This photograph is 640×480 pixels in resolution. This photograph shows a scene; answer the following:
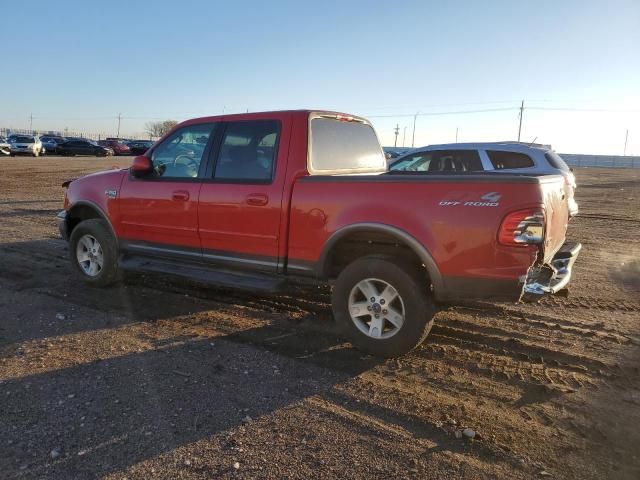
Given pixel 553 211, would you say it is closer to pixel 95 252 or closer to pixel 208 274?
pixel 208 274

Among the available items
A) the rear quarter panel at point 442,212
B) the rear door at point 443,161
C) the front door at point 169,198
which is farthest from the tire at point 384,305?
the rear door at point 443,161

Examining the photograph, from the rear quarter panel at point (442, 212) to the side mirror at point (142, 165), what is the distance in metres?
Answer: 2.17

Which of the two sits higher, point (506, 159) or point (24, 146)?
point (24, 146)

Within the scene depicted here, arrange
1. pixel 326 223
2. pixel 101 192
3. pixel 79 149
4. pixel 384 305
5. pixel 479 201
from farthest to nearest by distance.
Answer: pixel 79 149 < pixel 101 192 < pixel 326 223 < pixel 384 305 < pixel 479 201

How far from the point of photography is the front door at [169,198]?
210 inches

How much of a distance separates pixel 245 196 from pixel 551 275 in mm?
2797

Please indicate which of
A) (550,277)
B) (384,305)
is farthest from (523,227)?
(384,305)

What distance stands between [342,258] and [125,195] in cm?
284

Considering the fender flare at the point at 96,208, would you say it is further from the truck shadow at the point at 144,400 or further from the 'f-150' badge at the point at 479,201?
the 'f-150' badge at the point at 479,201

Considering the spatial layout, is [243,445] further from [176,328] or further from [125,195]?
[125,195]

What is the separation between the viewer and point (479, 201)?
368 cm

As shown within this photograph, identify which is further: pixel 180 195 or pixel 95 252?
pixel 95 252

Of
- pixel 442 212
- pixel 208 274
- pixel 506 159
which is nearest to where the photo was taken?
pixel 442 212

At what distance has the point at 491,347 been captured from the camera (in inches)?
176
